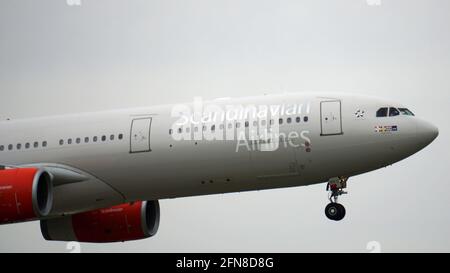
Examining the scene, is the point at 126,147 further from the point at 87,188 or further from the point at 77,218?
the point at 77,218

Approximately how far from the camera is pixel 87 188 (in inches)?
1547

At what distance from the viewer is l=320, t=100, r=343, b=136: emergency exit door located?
120ft

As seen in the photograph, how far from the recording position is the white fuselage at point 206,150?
1438 inches

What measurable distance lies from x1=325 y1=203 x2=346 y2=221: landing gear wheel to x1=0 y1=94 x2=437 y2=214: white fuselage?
1.21 m

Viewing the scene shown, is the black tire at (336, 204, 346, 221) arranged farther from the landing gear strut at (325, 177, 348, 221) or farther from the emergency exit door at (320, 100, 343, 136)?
the emergency exit door at (320, 100, 343, 136)

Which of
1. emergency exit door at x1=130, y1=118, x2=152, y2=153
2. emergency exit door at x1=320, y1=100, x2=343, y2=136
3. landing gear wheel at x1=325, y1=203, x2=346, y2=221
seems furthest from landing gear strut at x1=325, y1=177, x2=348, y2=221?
emergency exit door at x1=130, y1=118, x2=152, y2=153

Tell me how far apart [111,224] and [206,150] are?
794cm

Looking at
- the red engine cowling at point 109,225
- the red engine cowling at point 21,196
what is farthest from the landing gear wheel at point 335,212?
the red engine cowling at point 21,196

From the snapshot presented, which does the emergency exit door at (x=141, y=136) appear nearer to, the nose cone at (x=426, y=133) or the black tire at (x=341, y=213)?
the black tire at (x=341, y=213)

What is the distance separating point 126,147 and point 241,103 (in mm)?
4656

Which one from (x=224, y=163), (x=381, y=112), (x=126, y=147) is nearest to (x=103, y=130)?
(x=126, y=147)

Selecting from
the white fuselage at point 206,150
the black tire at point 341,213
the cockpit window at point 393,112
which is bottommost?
the black tire at point 341,213

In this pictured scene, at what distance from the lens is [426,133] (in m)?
36.2

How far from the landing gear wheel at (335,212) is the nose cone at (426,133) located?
3.94m
